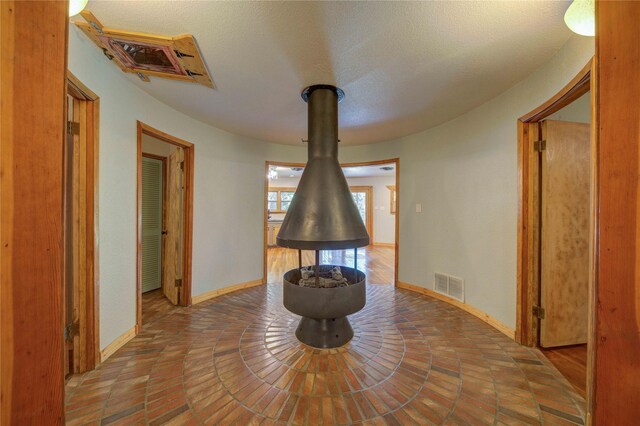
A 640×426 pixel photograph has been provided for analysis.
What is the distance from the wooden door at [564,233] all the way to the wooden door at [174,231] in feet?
11.6

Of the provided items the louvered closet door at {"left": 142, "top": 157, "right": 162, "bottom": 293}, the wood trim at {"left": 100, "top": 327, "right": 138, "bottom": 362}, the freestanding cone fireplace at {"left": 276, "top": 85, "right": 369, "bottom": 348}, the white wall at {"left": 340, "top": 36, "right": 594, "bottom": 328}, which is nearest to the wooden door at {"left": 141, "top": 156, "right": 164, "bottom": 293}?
the louvered closet door at {"left": 142, "top": 157, "right": 162, "bottom": 293}

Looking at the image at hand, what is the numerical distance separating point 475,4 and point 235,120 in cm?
234

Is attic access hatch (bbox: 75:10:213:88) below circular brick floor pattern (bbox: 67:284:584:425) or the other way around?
the other way around

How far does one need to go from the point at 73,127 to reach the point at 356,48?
6.42 feet

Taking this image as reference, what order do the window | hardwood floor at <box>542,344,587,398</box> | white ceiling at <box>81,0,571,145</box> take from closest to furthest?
1. white ceiling at <box>81,0,571,145</box>
2. hardwood floor at <box>542,344,587,398</box>
3. the window

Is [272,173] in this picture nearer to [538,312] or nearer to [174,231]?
[174,231]

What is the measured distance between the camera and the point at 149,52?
1572 mm

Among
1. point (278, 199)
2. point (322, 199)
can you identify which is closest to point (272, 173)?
point (278, 199)

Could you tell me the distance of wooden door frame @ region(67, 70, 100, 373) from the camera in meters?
1.66

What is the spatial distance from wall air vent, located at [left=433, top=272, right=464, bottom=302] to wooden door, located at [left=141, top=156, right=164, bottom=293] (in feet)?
12.1

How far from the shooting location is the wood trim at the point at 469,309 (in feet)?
6.98

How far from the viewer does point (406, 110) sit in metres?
2.48

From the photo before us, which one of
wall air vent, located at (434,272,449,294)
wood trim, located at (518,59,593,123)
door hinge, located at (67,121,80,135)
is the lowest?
wall air vent, located at (434,272,449,294)

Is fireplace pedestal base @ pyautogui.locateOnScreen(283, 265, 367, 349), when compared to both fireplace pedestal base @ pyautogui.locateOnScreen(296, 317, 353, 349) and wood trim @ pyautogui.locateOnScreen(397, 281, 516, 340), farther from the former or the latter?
wood trim @ pyautogui.locateOnScreen(397, 281, 516, 340)
